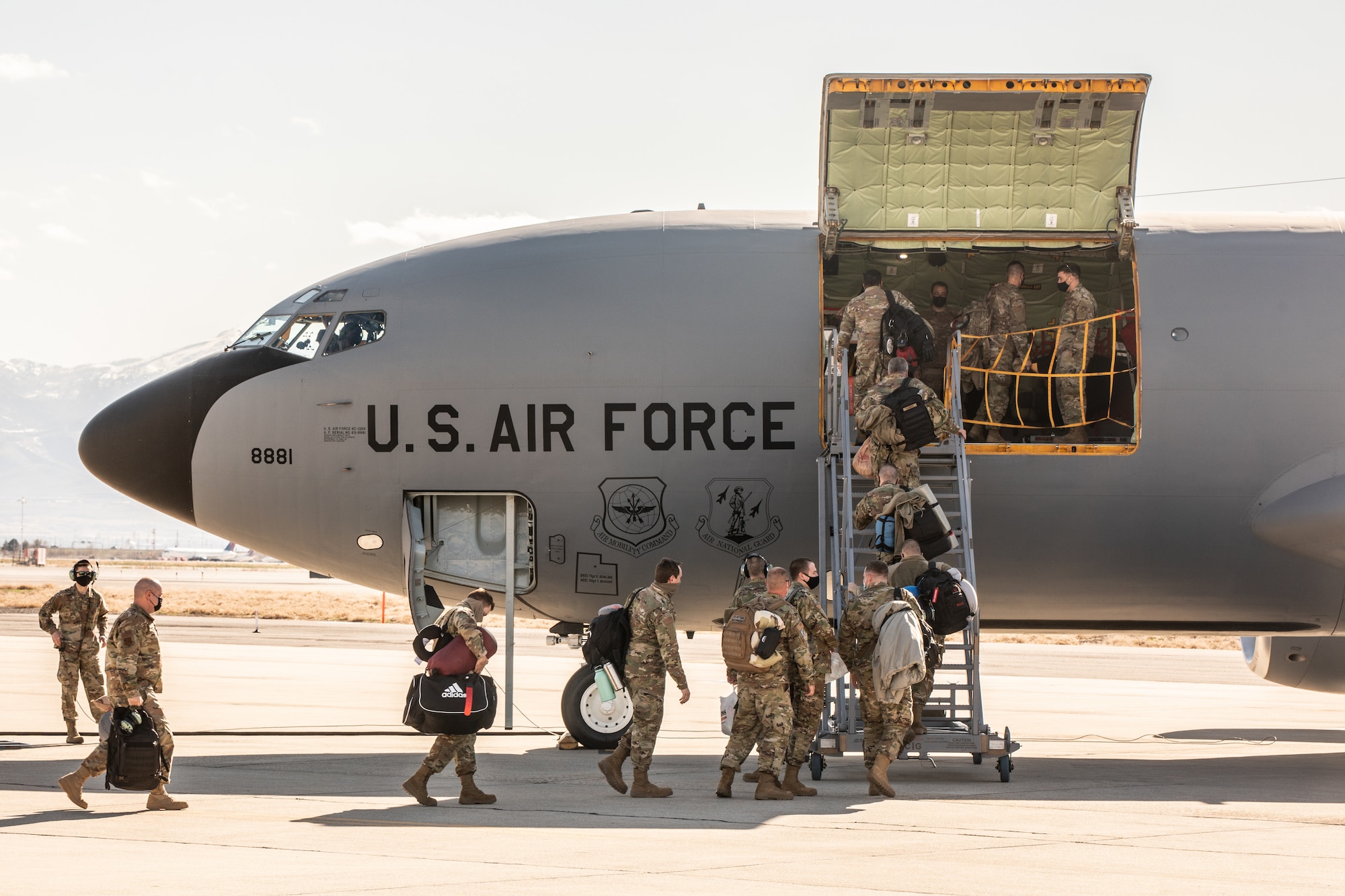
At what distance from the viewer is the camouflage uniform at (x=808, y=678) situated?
12.1 m

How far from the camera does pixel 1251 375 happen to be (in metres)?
15.0

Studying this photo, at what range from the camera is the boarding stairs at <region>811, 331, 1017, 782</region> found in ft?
43.1

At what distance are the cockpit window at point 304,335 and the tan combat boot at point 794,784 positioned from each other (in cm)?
735

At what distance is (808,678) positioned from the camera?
39.8 ft

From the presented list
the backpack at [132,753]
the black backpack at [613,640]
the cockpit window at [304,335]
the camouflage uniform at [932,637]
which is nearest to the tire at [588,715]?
the black backpack at [613,640]

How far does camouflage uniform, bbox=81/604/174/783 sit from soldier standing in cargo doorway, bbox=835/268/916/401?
7307 millimetres

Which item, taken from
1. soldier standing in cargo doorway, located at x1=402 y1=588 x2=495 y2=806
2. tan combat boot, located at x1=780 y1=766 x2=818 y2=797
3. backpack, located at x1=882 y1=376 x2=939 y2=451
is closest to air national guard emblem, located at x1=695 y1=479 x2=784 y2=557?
Result: backpack, located at x1=882 y1=376 x2=939 y2=451

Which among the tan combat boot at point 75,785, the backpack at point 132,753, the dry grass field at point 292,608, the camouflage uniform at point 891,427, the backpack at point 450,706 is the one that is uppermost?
the camouflage uniform at point 891,427

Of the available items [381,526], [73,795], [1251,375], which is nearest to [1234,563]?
[1251,375]

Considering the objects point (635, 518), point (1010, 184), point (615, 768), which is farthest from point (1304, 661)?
point (615, 768)

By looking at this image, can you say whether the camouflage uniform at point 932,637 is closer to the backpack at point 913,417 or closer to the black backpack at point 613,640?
the backpack at point 913,417

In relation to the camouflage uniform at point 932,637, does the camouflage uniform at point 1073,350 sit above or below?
above

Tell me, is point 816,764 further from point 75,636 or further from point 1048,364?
point 75,636

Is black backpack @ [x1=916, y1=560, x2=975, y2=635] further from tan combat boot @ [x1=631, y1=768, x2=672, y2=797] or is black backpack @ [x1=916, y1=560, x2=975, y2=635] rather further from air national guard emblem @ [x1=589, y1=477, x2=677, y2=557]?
air national guard emblem @ [x1=589, y1=477, x2=677, y2=557]
